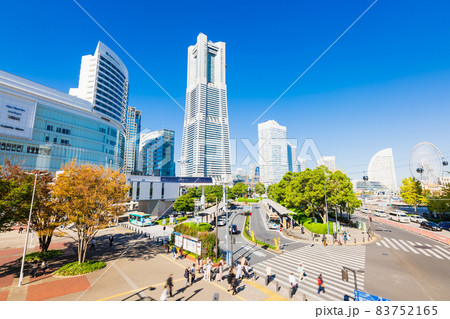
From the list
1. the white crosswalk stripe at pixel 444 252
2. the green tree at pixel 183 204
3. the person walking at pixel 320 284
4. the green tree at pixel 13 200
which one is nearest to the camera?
the person walking at pixel 320 284

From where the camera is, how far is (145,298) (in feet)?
42.9

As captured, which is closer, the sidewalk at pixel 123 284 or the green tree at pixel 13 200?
the sidewalk at pixel 123 284

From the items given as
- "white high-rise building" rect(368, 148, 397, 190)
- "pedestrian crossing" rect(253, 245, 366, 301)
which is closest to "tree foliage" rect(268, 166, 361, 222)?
"pedestrian crossing" rect(253, 245, 366, 301)

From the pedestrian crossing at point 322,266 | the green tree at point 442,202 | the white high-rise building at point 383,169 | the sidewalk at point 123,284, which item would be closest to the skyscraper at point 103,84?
the sidewalk at point 123,284

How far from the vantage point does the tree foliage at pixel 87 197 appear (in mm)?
18031

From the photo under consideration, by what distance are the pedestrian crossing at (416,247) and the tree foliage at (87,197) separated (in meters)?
33.8

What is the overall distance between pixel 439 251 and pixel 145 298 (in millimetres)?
32891

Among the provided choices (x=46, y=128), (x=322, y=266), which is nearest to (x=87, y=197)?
(x=322, y=266)

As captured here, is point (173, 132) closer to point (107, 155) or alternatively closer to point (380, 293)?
point (107, 155)

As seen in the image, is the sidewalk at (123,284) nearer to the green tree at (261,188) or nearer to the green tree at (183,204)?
the green tree at (183,204)

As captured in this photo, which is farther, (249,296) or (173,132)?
(173,132)
